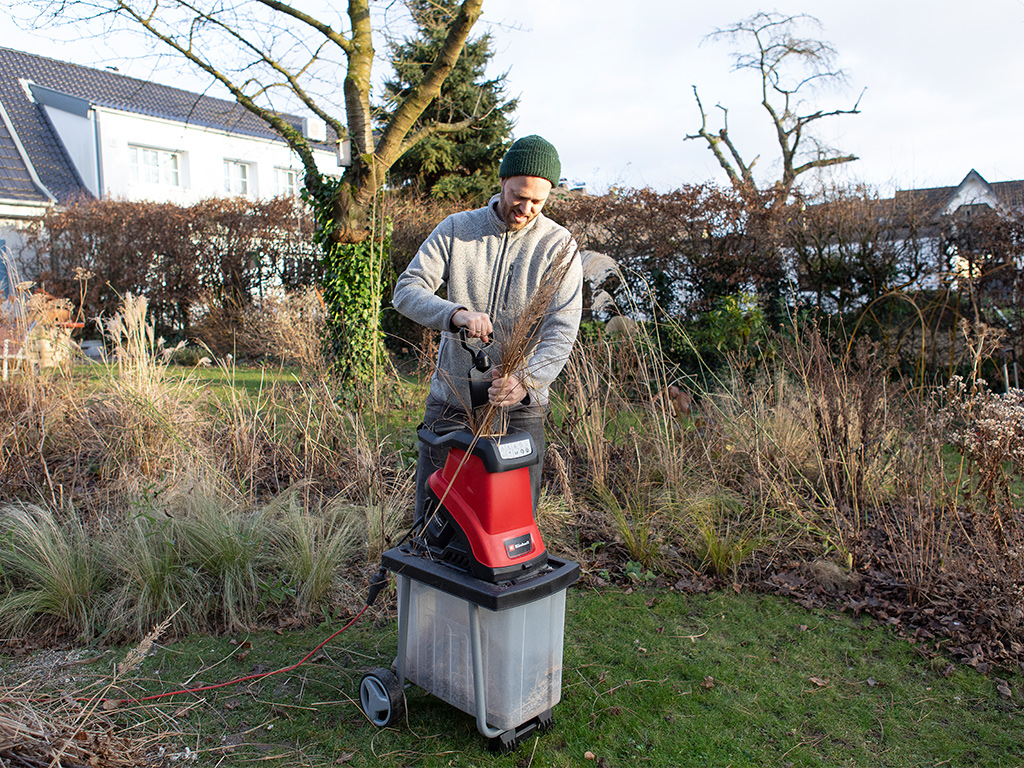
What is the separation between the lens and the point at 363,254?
6.57 m

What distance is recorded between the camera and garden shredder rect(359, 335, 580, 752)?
6.71ft

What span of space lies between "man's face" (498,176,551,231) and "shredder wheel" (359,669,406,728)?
1566mm

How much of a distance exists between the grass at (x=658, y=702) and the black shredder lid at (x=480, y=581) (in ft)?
1.79

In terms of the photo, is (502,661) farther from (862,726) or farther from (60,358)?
(60,358)

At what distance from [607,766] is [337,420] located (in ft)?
9.73

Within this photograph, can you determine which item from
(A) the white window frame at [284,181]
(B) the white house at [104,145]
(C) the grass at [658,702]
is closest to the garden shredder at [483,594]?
(C) the grass at [658,702]

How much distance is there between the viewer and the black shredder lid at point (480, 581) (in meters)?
1.98

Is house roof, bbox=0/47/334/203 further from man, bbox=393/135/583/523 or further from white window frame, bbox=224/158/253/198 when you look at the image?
man, bbox=393/135/583/523

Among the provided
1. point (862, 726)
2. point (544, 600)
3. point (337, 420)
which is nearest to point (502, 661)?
point (544, 600)

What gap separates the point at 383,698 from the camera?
7.61ft

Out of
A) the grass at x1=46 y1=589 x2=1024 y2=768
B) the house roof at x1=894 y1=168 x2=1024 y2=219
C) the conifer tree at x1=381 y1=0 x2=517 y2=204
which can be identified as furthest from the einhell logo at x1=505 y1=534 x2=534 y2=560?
the conifer tree at x1=381 y1=0 x2=517 y2=204

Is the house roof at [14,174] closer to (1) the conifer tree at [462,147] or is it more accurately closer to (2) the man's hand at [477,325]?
(1) the conifer tree at [462,147]

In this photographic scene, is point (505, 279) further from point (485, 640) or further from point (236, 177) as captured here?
point (236, 177)

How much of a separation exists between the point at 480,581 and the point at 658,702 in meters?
0.96
